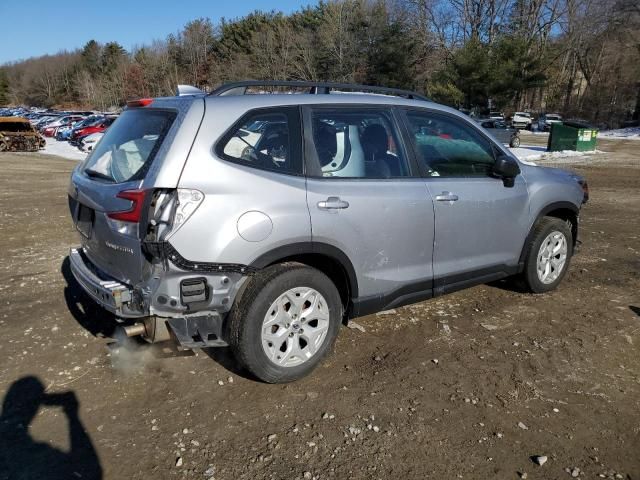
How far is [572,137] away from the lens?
22.3 meters

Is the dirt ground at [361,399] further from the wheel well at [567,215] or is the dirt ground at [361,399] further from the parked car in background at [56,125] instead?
the parked car in background at [56,125]

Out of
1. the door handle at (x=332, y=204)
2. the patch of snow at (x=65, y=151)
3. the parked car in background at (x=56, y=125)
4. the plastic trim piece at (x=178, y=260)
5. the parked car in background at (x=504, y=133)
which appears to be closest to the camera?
the plastic trim piece at (x=178, y=260)

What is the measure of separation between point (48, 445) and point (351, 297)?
199cm

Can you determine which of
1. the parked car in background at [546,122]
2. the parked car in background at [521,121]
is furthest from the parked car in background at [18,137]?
the parked car in background at [546,122]

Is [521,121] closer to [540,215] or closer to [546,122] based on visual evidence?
[546,122]

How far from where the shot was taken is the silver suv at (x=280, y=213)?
290 cm

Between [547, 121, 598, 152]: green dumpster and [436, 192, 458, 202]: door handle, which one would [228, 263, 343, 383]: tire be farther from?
[547, 121, 598, 152]: green dumpster

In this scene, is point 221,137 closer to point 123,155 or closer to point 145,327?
point 123,155

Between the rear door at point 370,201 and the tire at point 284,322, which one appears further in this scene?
the rear door at point 370,201

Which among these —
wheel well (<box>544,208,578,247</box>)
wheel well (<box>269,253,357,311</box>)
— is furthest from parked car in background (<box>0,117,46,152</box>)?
wheel well (<box>544,208,578,247</box>)

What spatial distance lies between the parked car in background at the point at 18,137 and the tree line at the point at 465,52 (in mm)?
28861

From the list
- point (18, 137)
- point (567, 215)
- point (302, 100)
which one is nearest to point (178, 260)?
point (302, 100)

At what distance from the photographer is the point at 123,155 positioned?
3.30m

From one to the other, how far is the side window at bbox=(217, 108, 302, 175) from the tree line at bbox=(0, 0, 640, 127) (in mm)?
39517
